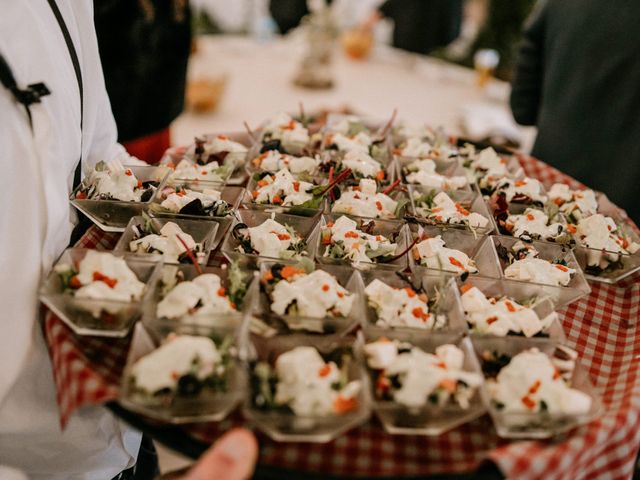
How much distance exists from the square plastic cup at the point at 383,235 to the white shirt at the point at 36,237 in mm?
827

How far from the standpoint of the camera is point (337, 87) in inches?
247

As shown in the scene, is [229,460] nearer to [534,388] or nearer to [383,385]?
[383,385]

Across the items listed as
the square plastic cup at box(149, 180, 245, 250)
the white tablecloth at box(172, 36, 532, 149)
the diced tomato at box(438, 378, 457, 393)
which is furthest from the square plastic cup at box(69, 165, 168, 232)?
the white tablecloth at box(172, 36, 532, 149)

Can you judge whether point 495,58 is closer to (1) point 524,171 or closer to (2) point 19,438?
(1) point 524,171

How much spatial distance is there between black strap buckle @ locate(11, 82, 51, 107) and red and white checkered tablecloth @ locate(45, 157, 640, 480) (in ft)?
1.97

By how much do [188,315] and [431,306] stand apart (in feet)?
2.39

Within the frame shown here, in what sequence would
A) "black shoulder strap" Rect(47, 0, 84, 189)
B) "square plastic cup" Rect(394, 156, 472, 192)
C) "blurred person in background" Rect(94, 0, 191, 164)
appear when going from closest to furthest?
"black shoulder strap" Rect(47, 0, 84, 189) → "square plastic cup" Rect(394, 156, 472, 192) → "blurred person in background" Rect(94, 0, 191, 164)

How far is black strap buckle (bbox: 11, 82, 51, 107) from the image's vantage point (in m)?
1.50

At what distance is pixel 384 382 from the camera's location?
139cm

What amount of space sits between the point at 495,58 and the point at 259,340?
5714 mm

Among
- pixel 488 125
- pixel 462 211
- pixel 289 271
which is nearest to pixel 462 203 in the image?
pixel 462 211

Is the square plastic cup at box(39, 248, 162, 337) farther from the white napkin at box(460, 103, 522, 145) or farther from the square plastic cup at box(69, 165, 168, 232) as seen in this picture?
the white napkin at box(460, 103, 522, 145)

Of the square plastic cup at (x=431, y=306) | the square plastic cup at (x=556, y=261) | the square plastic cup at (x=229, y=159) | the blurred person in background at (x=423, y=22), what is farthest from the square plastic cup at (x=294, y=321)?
the blurred person in background at (x=423, y=22)

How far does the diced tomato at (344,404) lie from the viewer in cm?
131
